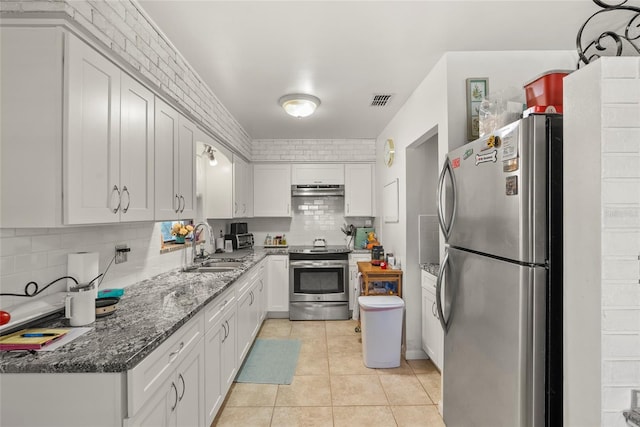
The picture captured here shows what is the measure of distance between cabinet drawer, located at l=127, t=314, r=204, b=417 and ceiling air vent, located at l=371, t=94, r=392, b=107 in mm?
2565

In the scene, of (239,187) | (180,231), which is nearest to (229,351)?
(180,231)

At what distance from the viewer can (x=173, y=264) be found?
2.83 m

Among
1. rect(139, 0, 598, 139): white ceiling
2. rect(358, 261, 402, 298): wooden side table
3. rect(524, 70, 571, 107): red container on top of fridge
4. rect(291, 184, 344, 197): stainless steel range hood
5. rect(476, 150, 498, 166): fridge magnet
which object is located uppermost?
rect(139, 0, 598, 139): white ceiling

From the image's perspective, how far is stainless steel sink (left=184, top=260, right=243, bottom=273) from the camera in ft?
9.70

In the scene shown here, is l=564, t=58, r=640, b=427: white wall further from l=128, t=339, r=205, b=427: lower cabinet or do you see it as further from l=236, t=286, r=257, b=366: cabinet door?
l=236, t=286, r=257, b=366: cabinet door

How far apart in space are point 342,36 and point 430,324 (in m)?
2.48

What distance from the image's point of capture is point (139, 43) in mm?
1793

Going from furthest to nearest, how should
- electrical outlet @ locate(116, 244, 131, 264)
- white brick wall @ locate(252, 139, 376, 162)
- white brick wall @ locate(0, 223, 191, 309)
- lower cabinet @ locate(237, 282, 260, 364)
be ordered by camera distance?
1. white brick wall @ locate(252, 139, 376, 162)
2. lower cabinet @ locate(237, 282, 260, 364)
3. electrical outlet @ locate(116, 244, 131, 264)
4. white brick wall @ locate(0, 223, 191, 309)

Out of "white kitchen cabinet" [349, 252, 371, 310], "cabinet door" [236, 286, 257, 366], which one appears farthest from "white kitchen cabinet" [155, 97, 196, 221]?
"white kitchen cabinet" [349, 252, 371, 310]

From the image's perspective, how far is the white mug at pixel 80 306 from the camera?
1419 mm

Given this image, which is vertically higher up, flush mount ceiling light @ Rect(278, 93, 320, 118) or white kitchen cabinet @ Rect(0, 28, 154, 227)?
flush mount ceiling light @ Rect(278, 93, 320, 118)

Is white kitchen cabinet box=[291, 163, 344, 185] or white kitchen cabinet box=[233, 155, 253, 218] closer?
white kitchen cabinet box=[233, 155, 253, 218]

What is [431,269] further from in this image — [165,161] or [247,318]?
[165,161]

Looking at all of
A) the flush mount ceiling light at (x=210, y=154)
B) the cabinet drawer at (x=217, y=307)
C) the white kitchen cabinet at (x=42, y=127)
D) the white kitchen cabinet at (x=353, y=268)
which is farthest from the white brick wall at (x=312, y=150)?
the white kitchen cabinet at (x=42, y=127)
